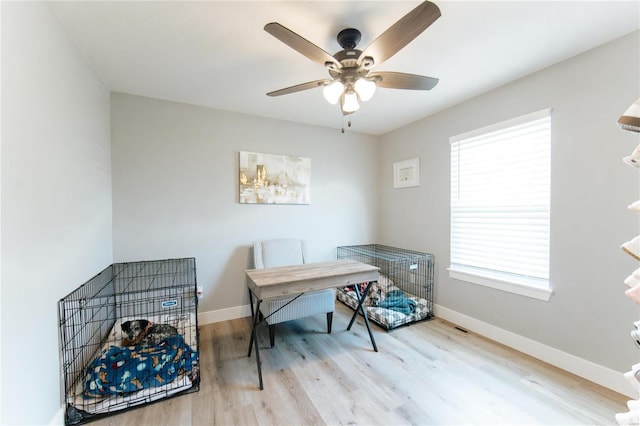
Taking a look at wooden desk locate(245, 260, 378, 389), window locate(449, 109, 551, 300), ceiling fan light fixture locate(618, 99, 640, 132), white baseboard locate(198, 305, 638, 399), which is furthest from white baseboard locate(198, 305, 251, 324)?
ceiling fan light fixture locate(618, 99, 640, 132)

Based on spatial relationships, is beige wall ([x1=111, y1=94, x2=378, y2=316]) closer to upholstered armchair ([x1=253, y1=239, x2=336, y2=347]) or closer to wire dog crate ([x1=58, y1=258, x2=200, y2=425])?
upholstered armchair ([x1=253, y1=239, x2=336, y2=347])

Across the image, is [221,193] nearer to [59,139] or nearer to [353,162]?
[59,139]

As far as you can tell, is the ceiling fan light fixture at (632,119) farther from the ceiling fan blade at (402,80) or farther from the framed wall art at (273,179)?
the framed wall art at (273,179)

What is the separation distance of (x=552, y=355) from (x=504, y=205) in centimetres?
128

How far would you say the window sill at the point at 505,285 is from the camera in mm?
2089

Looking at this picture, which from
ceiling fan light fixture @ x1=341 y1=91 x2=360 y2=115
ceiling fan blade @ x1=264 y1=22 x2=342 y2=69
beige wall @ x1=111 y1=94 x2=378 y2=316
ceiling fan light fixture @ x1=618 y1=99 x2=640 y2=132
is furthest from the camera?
beige wall @ x1=111 y1=94 x2=378 y2=316

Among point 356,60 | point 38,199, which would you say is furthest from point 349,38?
point 38,199

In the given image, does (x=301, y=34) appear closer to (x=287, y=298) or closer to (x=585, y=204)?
(x=287, y=298)

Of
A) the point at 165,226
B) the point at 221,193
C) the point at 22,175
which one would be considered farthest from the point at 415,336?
the point at 22,175

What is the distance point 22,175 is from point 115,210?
137 cm

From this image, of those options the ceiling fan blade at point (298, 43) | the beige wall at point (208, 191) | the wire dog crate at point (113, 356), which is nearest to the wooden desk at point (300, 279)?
the wire dog crate at point (113, 356)

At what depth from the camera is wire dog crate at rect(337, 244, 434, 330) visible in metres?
2.81

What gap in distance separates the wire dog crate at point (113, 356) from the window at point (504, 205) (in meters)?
2.74

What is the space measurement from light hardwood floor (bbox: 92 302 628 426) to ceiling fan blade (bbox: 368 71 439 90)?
2.12 m
